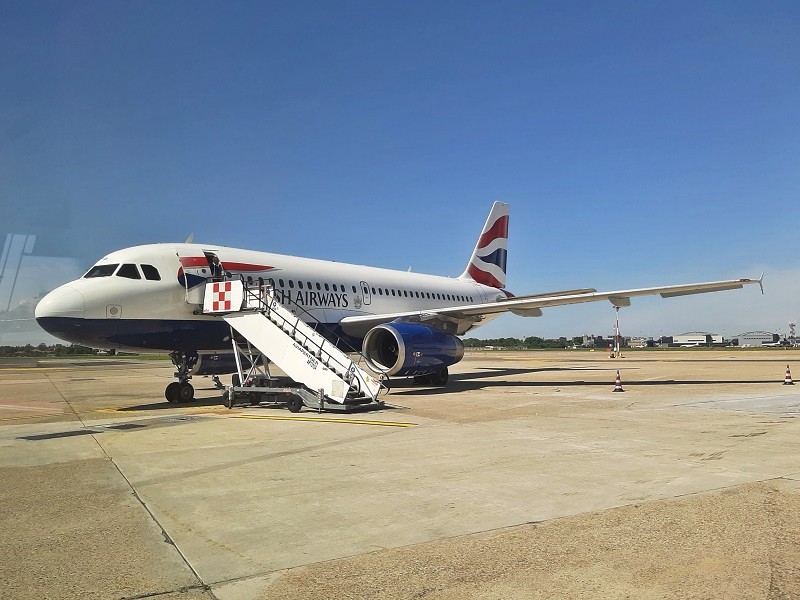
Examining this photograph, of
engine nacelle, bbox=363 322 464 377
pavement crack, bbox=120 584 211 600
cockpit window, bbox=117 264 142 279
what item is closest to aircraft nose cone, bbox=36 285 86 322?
cockpit window, bbox=117 264 142 279

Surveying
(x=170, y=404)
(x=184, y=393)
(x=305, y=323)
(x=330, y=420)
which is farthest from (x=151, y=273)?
(x=330, y=420)

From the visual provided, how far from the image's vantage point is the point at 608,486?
19.2ft

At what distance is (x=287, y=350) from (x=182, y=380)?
3.84 meters

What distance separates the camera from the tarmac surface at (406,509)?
365cm

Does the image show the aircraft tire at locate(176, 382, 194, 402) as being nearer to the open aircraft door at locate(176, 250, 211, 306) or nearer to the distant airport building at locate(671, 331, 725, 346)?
the open aircraft door at locate(176, 250, 211, 306)

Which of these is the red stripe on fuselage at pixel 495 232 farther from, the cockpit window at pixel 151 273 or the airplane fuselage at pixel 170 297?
the cockpit window at pixel 151 273

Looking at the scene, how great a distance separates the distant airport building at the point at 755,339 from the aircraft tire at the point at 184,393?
5616 inches

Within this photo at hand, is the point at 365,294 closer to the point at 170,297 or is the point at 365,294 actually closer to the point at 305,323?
the point at 305,323

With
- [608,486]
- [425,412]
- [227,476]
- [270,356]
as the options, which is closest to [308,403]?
[270,356]

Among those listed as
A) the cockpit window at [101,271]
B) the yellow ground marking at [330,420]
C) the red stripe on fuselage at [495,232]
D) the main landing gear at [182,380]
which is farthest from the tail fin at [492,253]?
the yellow ground marking at [330,420]

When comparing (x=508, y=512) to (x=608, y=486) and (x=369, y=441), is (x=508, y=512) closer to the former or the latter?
(x=608, y=486)

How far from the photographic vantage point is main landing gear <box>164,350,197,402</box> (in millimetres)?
15016

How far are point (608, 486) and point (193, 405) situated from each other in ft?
36.8

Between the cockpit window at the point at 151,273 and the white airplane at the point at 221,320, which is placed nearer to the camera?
the white airplane at the point at 221,320
